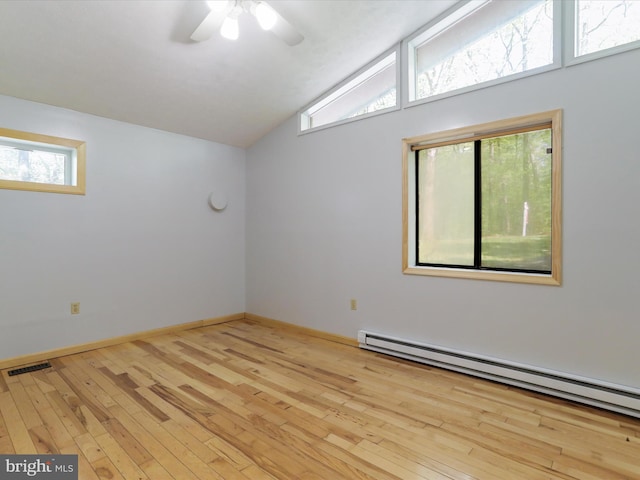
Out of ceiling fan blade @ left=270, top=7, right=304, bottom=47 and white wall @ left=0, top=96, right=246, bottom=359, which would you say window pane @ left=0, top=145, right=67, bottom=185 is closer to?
white wall @ left=0, top=96, right=246, bottom=359

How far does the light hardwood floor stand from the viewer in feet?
5.53

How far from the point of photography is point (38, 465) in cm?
170

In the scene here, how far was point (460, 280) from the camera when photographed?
2900 mm

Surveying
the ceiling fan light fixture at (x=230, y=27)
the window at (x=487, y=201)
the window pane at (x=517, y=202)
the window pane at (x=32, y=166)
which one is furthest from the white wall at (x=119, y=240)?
the window pane at (x=517, y=202)

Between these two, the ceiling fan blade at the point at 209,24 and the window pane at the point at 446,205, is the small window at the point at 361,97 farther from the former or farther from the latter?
the ceiling fan blade at the point at 209,24

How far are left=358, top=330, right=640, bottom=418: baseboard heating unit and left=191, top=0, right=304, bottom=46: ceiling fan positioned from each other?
268 centimetres

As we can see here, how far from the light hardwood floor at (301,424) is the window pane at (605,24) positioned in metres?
2.48

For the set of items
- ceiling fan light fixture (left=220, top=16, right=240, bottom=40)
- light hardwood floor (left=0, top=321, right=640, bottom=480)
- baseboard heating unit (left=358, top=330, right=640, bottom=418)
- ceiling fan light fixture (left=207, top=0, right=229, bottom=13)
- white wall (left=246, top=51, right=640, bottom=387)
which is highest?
ceiling fan light fixture (left=207, top=0, right=229, bottom=13)

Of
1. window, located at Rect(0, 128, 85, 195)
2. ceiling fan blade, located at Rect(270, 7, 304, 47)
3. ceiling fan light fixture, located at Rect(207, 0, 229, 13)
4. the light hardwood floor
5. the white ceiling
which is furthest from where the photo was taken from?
window, located at Rect(0, 128, 85, 195)

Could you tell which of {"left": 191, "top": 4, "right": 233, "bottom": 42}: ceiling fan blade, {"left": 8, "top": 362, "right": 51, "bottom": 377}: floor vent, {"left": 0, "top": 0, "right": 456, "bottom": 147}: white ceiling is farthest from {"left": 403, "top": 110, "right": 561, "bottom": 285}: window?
{"left": 8, "top": 362, "right": 51, "bottom": 377}: floor vent

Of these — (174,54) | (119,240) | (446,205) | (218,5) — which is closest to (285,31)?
(218,5)

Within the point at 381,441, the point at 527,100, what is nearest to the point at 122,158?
the point at 381,441

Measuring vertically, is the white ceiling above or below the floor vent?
above

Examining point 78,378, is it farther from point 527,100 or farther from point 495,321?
point 527,100
